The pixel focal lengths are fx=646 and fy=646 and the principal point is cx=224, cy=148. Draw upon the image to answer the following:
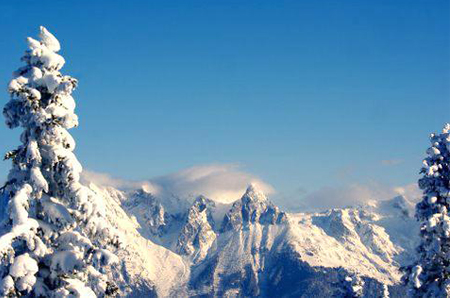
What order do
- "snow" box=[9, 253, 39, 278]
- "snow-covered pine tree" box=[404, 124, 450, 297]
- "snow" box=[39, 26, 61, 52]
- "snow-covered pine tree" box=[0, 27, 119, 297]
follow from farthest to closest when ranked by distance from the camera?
"snow-covered pine tree" box=[404, 124, 450, 297] < "snow" box=[39, 26, 61, 52] < "snow-covered pine tree" box=[0, 27, 119, 297] < "snow" box=[9, 253, 39, 278]

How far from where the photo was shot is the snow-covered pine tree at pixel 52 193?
74.2 feet

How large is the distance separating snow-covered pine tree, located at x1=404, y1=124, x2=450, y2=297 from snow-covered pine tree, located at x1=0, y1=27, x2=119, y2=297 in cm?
1858

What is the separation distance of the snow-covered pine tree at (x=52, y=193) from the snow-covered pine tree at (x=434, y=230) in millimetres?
18578

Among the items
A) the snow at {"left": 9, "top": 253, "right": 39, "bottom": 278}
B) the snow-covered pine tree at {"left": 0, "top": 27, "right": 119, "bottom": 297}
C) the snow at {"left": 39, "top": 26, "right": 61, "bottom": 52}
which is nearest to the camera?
the snow at {"left": 9, "top": 253, "right": 39, "bottom": 278}

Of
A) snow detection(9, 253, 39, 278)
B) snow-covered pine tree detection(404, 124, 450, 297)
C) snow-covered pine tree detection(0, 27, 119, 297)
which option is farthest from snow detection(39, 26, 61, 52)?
snow-covered pine tree detection(404, 124, 450, 297)

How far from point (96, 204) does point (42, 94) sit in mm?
4580

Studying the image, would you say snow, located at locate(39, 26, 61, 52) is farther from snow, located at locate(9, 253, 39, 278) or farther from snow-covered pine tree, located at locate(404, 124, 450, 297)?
snow-covered pine tree, located at locate(404, 124, 450, 297)

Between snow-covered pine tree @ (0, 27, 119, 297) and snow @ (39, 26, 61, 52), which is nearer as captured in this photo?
snow-covered pine tree @ (0, 27, 119, 297)

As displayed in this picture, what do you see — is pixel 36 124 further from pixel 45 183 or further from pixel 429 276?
pixel 429 276

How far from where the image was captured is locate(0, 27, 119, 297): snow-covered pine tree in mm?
22609

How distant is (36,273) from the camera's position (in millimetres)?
22953

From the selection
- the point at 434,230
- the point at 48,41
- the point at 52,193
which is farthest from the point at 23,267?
the point at 434,230

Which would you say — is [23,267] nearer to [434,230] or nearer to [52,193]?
[52,193]

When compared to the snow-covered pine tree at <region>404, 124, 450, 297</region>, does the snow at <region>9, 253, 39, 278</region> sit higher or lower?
lower
